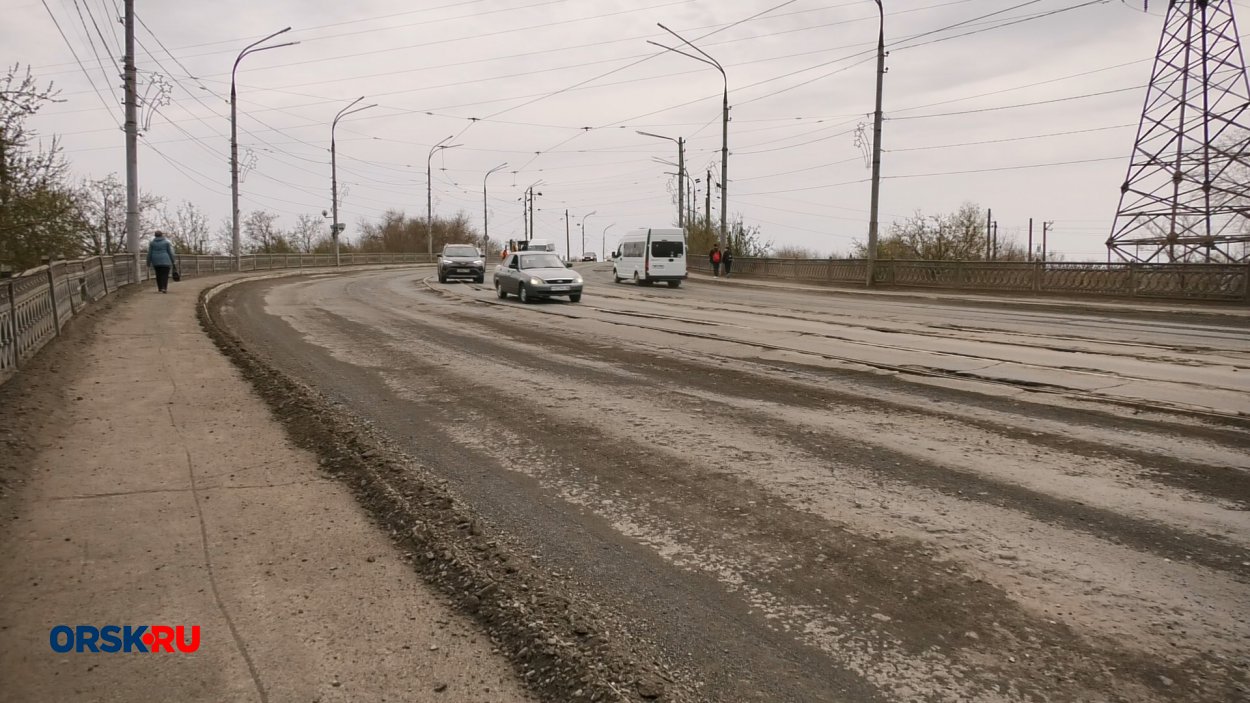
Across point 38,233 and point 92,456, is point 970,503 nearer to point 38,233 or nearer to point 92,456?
point 92,456

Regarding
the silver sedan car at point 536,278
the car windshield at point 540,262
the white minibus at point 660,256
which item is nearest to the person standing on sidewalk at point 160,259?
the silver sedan car at point 536,278

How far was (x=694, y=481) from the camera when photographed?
5.24m

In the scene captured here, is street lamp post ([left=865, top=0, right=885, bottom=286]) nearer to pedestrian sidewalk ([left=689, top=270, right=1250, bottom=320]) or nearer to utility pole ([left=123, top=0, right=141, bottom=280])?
pedestrian sidewalk ([left=689, top=270, right=1250, bottom=320])

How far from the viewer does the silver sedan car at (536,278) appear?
911 inches

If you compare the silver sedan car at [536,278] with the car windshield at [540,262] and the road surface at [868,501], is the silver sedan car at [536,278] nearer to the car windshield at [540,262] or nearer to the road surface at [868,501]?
the car windshield at [540,262]

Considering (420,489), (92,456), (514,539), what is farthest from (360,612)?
(92,456)

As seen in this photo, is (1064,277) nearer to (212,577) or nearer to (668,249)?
(668,249)

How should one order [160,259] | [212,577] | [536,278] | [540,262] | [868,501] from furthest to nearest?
[540,262] < [536,278] < [160,259] < [868,501] < [212,577]

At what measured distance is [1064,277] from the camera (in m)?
25.7

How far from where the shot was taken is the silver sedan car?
23.1 meters

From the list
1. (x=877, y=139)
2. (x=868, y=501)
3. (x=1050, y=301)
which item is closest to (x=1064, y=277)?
(x=1050, y=301)

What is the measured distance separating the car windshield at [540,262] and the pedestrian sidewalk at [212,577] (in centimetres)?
1737

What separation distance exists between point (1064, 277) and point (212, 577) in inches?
1094

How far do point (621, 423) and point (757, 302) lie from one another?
1751 cm
